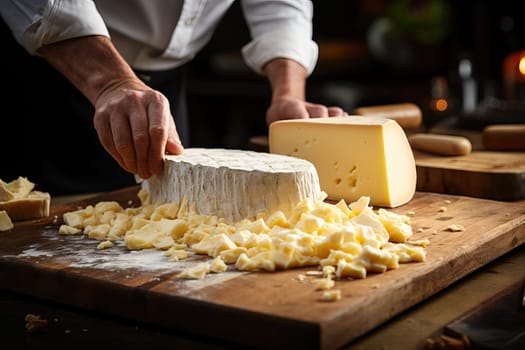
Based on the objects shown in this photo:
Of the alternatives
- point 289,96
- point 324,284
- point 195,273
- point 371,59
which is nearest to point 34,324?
point 195,273

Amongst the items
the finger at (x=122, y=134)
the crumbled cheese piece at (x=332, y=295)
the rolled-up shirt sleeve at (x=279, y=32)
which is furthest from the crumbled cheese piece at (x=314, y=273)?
the rolled-up shirt sleeve at (x=279, y=32)

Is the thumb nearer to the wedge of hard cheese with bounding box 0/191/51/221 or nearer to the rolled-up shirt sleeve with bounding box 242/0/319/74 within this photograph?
the wedge of hard cheese with bounding box 0/191/51/221

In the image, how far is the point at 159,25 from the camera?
102 inches

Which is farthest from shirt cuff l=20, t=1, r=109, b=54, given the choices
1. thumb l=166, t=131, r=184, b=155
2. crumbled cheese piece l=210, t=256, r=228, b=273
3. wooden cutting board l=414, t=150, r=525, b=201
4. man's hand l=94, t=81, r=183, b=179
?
wooden cutting board l=414, t=150, r=525, b=201

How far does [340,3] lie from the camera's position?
247 inches

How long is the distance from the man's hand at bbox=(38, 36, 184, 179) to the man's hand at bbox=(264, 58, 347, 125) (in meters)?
0.56

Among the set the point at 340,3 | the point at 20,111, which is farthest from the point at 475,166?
the point at 340,3

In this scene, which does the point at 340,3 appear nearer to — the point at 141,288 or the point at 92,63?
the point at 92,63

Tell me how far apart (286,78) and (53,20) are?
90 cm

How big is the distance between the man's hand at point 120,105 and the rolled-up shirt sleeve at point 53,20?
1.1 inches

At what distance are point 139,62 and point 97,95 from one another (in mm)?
733

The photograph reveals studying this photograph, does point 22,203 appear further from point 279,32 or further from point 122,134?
point 279,32

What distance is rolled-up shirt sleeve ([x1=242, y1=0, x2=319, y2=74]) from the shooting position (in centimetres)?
275

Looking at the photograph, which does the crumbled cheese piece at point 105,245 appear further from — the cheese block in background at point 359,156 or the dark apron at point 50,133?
the dark apron at point 50,133
